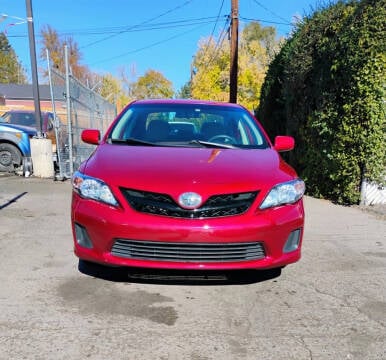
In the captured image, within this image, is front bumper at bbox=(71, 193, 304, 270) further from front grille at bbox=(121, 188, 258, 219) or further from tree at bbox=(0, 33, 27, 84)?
tree at bbox=(0, 33, 27, 84)

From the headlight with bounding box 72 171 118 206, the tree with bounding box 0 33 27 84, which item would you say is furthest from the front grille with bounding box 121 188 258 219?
the tree with bounding box 0 33 27 84

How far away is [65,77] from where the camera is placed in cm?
866

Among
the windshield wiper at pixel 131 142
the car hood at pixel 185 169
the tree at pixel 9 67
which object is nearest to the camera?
the car hood at pixel 185 169

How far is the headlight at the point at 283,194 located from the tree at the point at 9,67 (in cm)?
6385

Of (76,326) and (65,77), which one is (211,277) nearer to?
(76,326)

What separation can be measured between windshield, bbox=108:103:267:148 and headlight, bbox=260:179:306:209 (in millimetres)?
873

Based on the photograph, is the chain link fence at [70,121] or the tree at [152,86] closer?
the chain link fence at [70,121]

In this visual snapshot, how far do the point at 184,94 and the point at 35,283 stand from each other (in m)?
59.2

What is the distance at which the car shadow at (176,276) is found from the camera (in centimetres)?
325

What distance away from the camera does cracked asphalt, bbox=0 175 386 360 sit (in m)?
2.59

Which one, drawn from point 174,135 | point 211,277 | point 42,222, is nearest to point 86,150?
point 42,222

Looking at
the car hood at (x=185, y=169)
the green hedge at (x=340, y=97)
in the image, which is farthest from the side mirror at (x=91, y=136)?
the green hedge at (x=340, y=97)

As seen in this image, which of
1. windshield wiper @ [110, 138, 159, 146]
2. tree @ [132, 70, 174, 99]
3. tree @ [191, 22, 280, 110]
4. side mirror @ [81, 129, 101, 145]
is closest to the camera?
windshield wiper @ [110, 138, 159, 146]

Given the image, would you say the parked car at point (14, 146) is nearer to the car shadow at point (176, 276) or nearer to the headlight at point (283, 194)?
the car shadow at point (176, 276)
